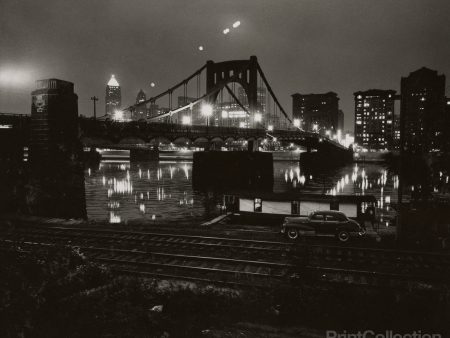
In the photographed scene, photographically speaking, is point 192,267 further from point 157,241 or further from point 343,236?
point 343,236

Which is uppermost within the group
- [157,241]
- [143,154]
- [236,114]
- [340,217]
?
[236,114]

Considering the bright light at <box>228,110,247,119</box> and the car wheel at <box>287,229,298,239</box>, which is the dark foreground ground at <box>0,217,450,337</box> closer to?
the car wheel at <box>287,229,298,239</box>

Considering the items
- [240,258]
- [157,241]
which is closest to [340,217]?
[240,258]

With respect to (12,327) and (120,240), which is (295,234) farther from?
(12,327)

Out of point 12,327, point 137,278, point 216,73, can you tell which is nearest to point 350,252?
point 137,278

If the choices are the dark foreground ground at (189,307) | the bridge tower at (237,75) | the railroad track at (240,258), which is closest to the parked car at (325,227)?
the railroad track at (240,258)

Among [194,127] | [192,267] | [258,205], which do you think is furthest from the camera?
[194,127]
